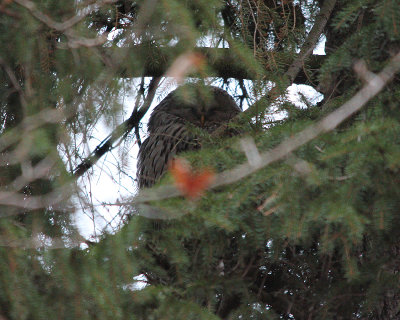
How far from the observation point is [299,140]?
81.4 inches

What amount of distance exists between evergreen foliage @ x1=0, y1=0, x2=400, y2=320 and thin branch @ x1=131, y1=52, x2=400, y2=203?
0.06 m

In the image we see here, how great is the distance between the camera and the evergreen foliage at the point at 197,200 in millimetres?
2141

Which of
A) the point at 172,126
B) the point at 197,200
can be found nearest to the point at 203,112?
the point at 172,126

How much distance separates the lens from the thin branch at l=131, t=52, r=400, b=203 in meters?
2.01

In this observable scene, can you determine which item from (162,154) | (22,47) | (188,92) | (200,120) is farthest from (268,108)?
(200,120)

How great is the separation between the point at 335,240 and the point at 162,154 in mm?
2208

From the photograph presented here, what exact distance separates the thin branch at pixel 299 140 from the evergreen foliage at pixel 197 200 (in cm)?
6

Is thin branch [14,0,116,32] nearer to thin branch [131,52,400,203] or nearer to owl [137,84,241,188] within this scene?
thin branch [131,52,400,203]

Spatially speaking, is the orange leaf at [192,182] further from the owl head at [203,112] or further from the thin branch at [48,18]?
the owl head at [203,112]

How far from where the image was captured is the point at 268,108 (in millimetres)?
2844

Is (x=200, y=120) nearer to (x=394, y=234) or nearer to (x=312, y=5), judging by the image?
(x=312, y=5)

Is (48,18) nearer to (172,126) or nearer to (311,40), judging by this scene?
(311,40)

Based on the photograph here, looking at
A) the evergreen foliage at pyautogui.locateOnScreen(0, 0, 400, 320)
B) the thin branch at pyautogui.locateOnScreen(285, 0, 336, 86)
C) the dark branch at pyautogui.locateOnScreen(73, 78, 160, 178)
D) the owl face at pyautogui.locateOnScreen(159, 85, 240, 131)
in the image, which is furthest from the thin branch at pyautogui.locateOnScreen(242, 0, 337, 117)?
the owl face at pyautogui.locateOnScreen(159, 85, 240, 131)

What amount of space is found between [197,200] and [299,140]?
0.41 metres
